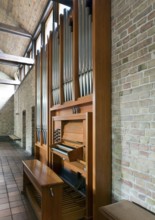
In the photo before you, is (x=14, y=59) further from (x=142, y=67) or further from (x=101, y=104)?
(x=142, y=67)

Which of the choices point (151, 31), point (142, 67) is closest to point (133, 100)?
point (142, 67)

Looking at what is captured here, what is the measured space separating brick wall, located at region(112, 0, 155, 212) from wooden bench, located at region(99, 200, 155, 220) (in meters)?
0.08

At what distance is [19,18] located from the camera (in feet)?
22.2

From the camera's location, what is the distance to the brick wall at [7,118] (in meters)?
11.8

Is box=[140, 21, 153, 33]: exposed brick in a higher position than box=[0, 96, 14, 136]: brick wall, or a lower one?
higher

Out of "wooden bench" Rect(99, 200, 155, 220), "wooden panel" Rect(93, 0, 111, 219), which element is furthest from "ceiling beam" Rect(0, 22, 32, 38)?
"wooden bench" Rect(99, 200, 155, 220)

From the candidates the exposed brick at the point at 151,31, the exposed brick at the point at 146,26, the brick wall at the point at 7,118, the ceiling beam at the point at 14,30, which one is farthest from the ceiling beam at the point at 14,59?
the exposed brick at the point at 151,31

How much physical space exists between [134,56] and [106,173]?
1370 mm

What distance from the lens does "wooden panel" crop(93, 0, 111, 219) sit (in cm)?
210

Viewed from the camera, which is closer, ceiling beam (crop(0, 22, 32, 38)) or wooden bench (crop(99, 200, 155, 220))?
wooden bench (crop(99, 200, 155, 220))

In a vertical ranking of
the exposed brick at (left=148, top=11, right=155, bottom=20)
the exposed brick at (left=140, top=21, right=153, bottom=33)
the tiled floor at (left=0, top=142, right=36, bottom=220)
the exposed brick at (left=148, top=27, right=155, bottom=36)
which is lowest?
the tiled floor at (left=0, top=142, right=36, bottom=220)

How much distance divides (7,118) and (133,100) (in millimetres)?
11451

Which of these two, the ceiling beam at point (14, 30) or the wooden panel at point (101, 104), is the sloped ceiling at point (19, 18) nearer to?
the ceiling beam at point (14, 30)

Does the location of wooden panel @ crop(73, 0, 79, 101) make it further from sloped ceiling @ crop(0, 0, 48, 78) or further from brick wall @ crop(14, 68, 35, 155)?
brick wall @ crop(14, 68, 35, 155)
